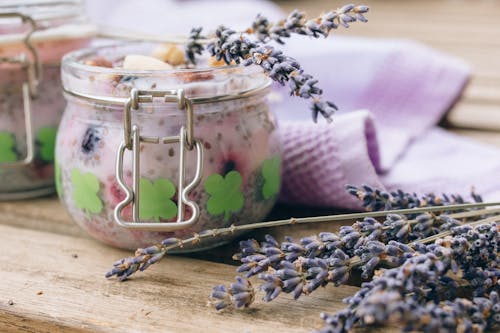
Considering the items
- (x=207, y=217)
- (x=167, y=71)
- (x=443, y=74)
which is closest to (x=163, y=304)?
(x=207, y=217)

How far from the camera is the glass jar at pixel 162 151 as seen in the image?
62 centimetres

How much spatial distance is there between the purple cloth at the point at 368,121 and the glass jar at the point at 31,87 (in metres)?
0.28

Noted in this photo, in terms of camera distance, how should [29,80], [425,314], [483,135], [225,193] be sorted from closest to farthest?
[425,314] < [225,193] < [29,80] < [483,135]

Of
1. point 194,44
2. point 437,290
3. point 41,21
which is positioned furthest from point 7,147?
point 437,290

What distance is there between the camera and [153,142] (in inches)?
24.8

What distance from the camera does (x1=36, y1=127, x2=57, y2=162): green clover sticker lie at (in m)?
0.84

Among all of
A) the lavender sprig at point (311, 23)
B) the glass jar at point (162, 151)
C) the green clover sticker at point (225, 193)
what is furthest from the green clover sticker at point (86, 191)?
the lavender sprig at point (311, 23)

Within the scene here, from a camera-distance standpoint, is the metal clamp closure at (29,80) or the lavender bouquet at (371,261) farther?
the metal clamp closure at (29,80)

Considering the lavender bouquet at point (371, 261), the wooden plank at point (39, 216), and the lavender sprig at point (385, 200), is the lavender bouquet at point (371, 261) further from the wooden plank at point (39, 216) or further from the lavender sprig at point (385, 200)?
the wooden plank at point (39, 216)

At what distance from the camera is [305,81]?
56 centimetres

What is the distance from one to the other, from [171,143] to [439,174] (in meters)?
0.40

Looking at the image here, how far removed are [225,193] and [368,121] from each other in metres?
0.25

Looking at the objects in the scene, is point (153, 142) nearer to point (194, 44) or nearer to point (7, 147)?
point (194, 44)

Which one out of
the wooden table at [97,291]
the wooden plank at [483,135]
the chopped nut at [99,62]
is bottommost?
the wooden table at [97,291]
